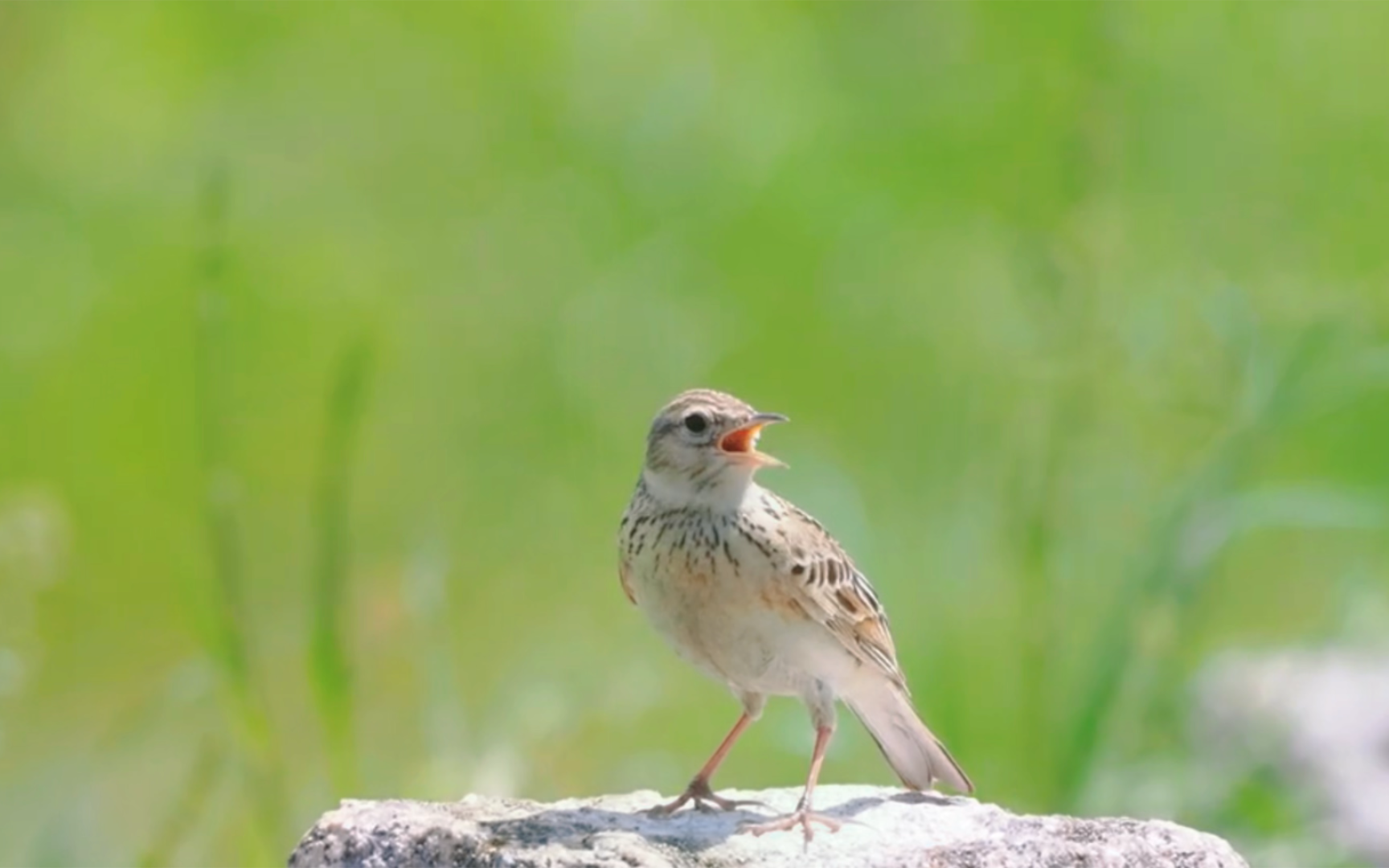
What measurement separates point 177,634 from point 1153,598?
16.4 feet

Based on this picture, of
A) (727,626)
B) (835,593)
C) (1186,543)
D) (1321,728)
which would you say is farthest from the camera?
(1321,728)

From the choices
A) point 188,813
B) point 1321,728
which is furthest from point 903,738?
point 1321,728

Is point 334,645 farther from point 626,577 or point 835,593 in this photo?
point 835,593

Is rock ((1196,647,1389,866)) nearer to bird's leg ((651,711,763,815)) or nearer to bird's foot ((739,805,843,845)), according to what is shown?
bird's leg ((651,711,763,815))

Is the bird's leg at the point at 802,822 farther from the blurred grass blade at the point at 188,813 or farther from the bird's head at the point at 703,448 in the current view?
the blurred grass blade at the point at 188,813

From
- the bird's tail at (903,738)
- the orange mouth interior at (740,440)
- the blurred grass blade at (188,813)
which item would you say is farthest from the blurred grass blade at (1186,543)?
the blurred grass blade at (188,813)

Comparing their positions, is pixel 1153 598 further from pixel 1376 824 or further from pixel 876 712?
pixel 876 712

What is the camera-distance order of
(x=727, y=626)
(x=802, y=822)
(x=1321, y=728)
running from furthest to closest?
(x=1321, y=728)
(x=727, y=626)
(x=802, y=822)

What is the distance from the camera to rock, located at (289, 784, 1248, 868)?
197 inches

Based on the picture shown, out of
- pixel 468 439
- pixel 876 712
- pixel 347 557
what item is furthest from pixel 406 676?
pixel 876 712

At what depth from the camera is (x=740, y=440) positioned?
20.3 ft

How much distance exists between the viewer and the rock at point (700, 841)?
500 cm

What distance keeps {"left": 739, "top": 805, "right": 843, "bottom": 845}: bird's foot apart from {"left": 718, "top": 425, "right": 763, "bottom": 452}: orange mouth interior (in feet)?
3.47

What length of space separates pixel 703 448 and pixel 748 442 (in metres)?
0.15
